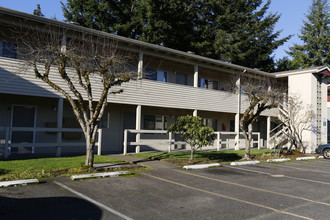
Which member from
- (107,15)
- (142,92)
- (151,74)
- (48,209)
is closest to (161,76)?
(151,74)

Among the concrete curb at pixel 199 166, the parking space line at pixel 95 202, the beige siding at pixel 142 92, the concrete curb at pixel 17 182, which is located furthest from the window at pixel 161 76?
the concrete curb at pixel 17 182

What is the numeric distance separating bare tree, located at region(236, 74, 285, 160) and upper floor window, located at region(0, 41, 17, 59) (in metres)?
11.3

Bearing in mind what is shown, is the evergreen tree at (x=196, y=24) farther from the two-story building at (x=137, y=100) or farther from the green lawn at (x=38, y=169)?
the green lawn at (x=38, y=169)

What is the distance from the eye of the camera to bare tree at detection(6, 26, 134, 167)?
10.1 metres

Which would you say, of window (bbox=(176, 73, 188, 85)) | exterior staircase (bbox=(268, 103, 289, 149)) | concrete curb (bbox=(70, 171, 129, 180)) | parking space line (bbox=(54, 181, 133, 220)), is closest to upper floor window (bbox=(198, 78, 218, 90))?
window (bbox=(176, 73, 188, 85))

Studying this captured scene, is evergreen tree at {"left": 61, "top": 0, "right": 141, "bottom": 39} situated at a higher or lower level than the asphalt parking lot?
higher

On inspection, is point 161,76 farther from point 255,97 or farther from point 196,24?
point 196,24

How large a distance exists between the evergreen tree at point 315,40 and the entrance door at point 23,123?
3939cm

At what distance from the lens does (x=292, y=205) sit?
6832mm

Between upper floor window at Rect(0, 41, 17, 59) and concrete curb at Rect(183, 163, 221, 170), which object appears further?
upper floor window at Rect(0, 41, 17, 59)

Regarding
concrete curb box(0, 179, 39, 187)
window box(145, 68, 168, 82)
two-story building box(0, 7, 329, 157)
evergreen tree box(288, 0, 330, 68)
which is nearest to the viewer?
concrete curb box(0, 179, 39, 187)

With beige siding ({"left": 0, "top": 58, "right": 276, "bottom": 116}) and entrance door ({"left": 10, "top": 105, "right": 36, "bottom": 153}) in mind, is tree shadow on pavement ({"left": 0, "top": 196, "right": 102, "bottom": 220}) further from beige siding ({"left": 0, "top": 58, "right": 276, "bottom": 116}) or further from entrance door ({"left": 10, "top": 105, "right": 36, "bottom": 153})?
entrance door ({"left": 10, "top": 105, "right": 36, "bottom": 153})

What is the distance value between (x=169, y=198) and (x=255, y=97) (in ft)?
32.1

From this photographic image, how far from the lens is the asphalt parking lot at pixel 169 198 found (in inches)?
229
